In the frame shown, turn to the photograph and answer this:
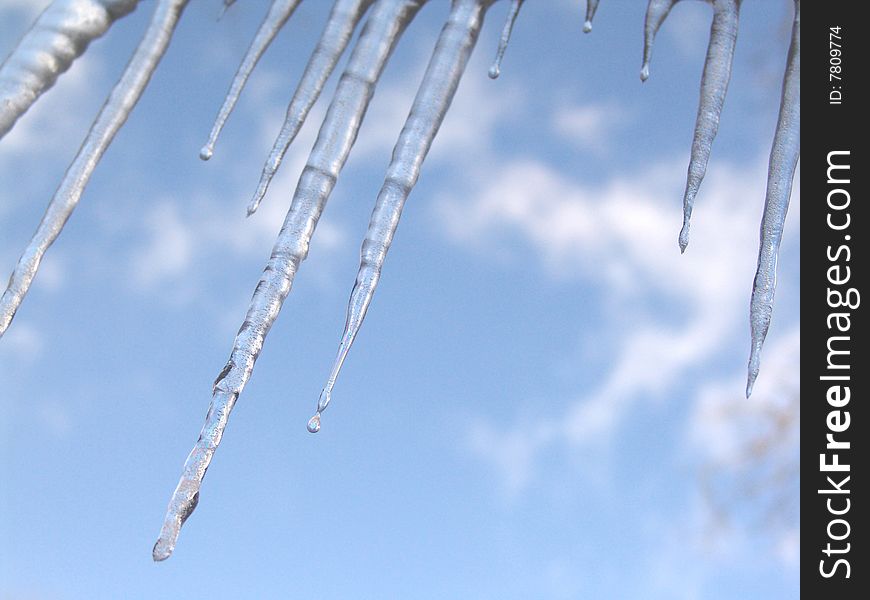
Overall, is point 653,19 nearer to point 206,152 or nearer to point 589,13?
point 589,13

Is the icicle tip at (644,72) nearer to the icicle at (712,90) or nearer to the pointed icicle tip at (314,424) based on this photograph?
the icicle at (712,90)

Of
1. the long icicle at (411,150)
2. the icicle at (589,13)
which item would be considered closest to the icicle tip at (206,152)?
the long icicle at (411,150)

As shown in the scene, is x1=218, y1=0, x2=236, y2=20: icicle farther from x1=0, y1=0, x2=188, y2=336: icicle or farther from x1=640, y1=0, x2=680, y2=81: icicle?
A: x1=640, y1=0, x2=680, y2=81: icicle
